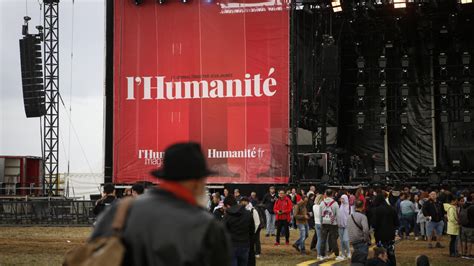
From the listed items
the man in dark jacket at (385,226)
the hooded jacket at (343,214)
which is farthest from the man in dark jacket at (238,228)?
the hooded jacket at (343,214)

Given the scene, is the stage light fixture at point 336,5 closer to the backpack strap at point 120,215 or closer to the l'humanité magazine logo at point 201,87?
the l'humanité magazine logo at point 201,87

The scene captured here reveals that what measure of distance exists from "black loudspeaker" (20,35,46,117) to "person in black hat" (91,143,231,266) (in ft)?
102

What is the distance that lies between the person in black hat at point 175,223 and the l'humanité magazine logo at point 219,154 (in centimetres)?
2610

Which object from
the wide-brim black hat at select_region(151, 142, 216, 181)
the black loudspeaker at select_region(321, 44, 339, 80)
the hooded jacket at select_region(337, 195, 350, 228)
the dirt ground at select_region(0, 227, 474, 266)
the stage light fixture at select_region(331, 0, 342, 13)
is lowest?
the dirt ground at select_region(0, 227, 474, 266)

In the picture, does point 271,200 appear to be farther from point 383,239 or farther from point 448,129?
point 448,129

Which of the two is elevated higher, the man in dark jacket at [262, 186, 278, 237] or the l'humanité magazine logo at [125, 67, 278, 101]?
the l'humanité magazine logo at [125, 67, 278, 101]

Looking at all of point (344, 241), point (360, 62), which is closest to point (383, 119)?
point (360, 62)

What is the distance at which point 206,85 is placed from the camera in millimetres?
30219

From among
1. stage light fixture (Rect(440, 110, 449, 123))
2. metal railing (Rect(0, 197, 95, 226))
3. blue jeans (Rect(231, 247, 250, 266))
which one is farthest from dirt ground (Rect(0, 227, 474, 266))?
stage light fixture (Rect(440, 110, 449, 123))

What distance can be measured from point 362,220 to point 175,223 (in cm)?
976

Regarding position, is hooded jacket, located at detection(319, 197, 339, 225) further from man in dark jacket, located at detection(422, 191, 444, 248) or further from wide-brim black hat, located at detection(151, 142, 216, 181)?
wide-brim black hat, located at detection(151, 142, 216, 181)

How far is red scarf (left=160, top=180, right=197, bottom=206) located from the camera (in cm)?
301

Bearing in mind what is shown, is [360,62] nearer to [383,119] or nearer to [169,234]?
[383,119]

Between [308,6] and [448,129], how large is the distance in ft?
31.3
